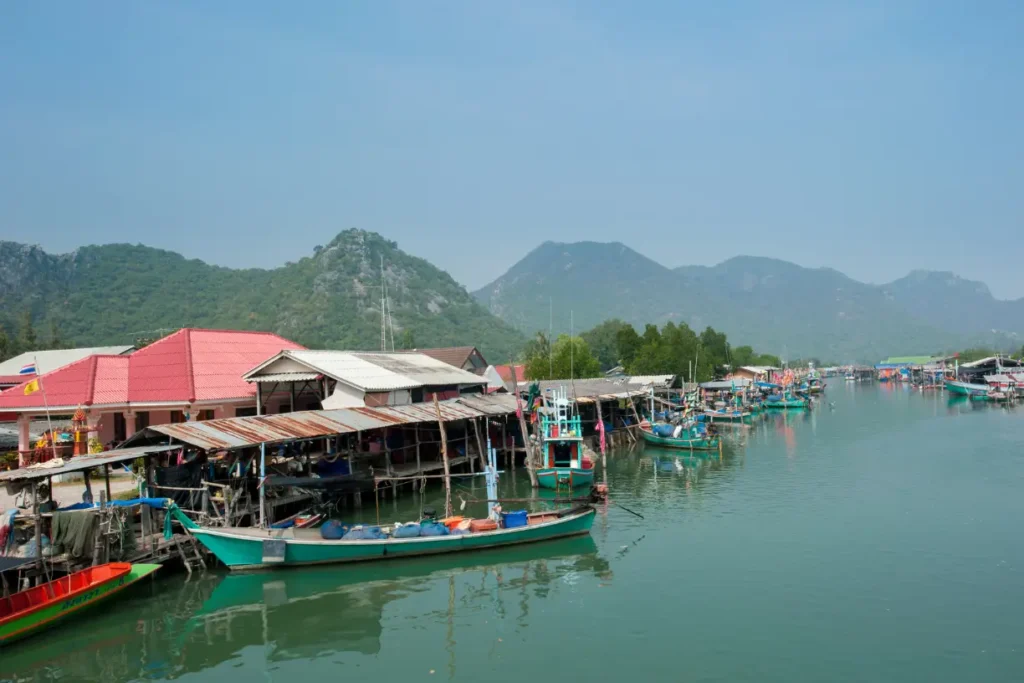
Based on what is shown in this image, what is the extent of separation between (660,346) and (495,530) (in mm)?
63787

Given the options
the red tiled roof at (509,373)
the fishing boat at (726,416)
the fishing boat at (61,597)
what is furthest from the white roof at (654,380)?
the fishing boat at (61,597)

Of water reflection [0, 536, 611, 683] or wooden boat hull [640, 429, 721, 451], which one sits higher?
wooden boat hull [640, 429, 721, 451]

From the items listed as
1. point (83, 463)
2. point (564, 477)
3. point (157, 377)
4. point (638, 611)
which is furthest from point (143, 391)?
point (638, 611)

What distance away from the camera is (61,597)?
15961mm

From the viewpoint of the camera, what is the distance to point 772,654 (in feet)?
48.5

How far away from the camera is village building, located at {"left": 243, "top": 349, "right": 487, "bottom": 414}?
1239 inches

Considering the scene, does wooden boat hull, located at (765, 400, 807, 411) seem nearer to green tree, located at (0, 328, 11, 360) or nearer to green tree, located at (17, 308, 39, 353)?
green tree, located at (17, 308, 39, 353)

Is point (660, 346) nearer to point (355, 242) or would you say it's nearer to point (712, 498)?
point (712, 498)

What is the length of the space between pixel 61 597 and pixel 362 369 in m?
18.8

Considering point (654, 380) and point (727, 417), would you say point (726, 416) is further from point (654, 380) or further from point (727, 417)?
point (654, 380)

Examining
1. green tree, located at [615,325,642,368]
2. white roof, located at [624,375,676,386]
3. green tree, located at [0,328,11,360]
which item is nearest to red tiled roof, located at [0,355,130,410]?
green tree, located at [0,328,11,360]

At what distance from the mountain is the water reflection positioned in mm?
65445

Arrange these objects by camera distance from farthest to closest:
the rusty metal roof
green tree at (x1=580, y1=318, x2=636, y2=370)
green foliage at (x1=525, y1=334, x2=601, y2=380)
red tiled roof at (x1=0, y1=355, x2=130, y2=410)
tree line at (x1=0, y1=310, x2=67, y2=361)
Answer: green tree at (x1=580, y1=318, x2=636, y2=370), green foliage at (x1=525, y1=334, x2=601, y2=380), tree line at (x1=0, y1=310, x2=67, y2=361), red tiled roof at (x1=0, y1=355, x2=130, y2=410), the rusty metal roof

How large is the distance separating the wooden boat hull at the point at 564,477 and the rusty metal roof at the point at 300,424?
161 inches
